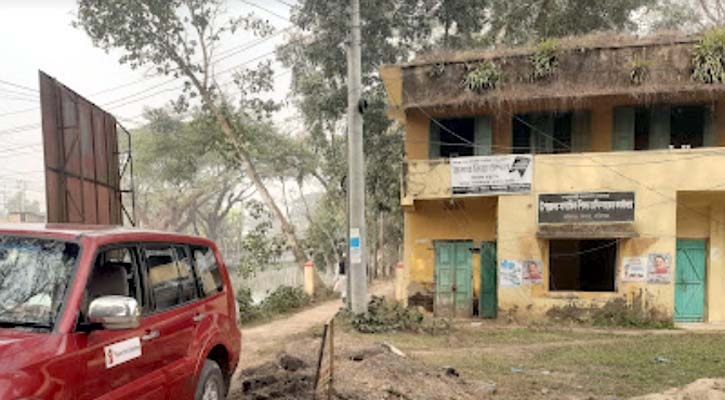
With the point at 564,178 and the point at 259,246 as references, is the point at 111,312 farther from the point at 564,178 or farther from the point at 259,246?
the point at 259,246

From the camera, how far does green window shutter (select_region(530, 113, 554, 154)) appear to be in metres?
15.6

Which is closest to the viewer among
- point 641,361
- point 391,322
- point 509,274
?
point 641,361

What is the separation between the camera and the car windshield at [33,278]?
9.64 ft

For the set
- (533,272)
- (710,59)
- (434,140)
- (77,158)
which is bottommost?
(533,272)

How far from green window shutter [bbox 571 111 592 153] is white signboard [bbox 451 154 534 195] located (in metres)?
2.04

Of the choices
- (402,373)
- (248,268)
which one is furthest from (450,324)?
(248,268)

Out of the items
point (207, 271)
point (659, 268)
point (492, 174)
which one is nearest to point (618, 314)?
point (659, 268)

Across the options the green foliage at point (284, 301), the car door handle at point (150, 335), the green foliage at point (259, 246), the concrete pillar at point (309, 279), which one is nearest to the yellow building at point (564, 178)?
the green foliage at point (284, 301)

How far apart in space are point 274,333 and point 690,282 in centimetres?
1065

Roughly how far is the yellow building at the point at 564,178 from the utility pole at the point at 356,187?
2417mm

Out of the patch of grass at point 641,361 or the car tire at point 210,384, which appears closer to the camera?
the car tire at point 210,384

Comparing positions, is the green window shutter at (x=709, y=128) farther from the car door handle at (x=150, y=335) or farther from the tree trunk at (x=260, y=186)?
the car door handle at (x=150, y=335)

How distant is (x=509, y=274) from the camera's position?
14312 mm

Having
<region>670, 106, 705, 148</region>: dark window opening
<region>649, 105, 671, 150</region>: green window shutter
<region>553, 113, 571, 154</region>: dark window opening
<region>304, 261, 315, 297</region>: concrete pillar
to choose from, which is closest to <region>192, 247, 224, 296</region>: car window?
<region>553, 113, 571, 154</region>: dark window opening
